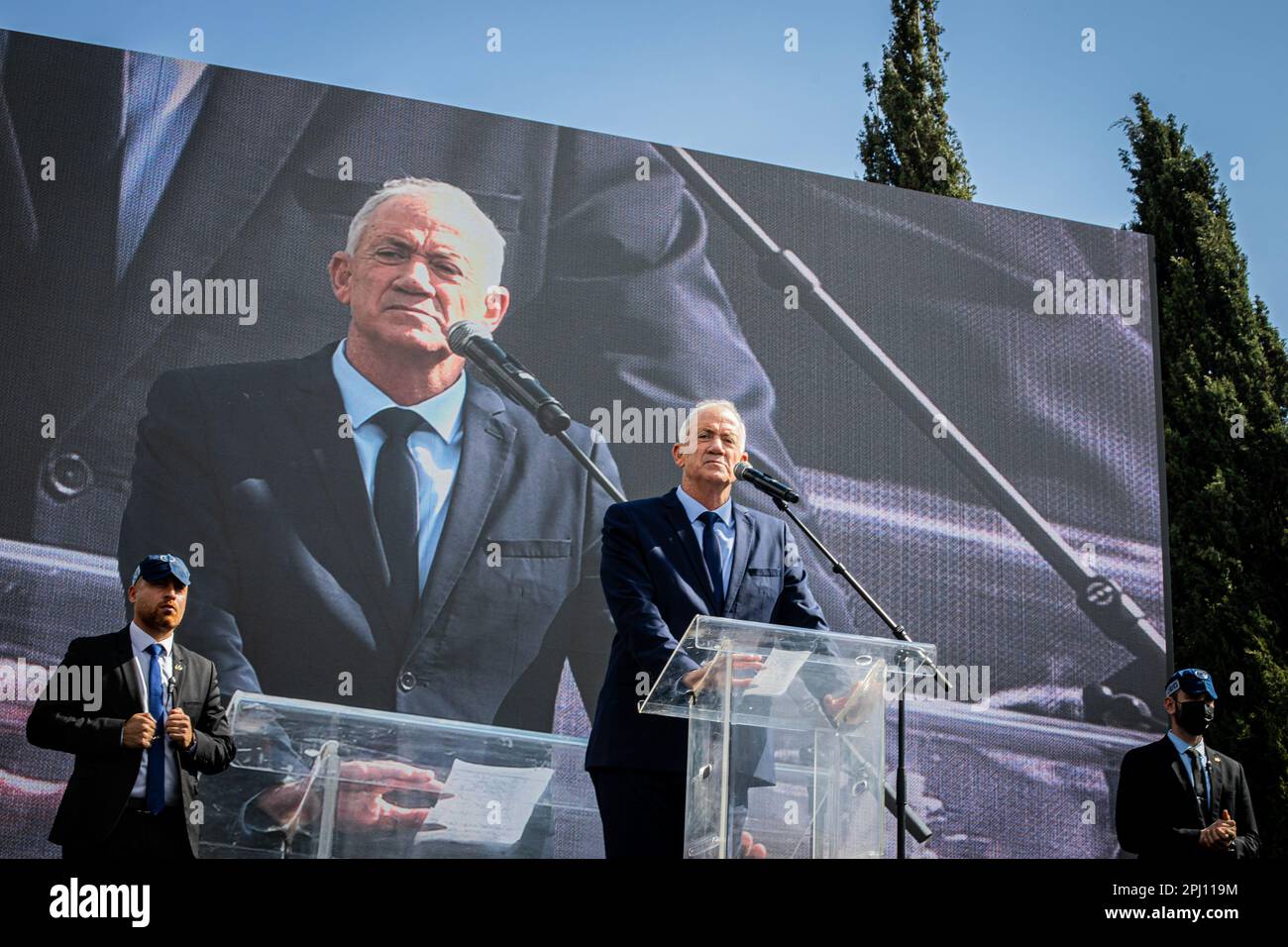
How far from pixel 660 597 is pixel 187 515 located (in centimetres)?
204

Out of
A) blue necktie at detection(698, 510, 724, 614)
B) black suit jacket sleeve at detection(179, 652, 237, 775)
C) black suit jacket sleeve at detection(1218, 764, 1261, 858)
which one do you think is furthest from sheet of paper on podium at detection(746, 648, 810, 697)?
black suit jacket sleeve at detection(1218, 764, 1261, 858)

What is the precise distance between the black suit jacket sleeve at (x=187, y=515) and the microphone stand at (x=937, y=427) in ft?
7.27

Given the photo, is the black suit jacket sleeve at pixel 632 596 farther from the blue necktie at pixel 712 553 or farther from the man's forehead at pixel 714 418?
the man's forehead at pixel 714 418

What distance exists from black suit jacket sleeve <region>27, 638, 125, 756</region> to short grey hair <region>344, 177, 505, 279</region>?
2203 mm

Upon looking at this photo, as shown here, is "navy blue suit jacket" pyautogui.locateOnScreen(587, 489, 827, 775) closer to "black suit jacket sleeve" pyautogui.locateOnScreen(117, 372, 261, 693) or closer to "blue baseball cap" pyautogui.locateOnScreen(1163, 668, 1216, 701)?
"blue baseball cap" pyautogui.locateOnScreen(1163, 668, 1216, 701)

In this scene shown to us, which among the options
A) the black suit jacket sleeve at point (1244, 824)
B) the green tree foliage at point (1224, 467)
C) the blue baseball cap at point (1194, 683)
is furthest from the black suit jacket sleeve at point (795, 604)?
the green tree foliage at point (1224, 467)

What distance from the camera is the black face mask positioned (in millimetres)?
4207

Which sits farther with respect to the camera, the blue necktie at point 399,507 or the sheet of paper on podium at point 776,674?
the blue necktie at point 399,507

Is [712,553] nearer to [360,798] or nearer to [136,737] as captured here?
[360,798]

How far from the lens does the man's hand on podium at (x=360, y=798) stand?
3.30 metres

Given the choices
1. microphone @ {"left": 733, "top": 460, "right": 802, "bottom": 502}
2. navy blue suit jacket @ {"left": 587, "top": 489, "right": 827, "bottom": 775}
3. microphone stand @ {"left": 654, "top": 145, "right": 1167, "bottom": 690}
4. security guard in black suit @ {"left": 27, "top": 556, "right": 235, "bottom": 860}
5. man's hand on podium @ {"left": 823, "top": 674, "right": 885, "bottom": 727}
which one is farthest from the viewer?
microphone stand @ {"left": 654, "top": 145, "right": 1167, "bottom": 690}

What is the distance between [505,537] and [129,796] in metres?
1.91
